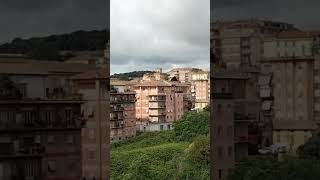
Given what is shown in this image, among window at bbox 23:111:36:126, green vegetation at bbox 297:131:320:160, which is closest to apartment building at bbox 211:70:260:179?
green vegetation at bbox 297:131:320:160

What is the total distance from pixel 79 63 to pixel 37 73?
251mm

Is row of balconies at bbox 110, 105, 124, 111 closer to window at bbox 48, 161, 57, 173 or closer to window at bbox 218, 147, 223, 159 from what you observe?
window at bbox 48, 161, 57, 173

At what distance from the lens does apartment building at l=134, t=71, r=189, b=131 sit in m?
3.97

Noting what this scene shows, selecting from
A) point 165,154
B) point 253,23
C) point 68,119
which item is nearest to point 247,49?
point 253,23

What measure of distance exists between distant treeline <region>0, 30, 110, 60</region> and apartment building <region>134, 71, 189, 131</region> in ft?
1.25

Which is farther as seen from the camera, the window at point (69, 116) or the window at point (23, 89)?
the window at point (69, 116)

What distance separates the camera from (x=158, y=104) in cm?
404

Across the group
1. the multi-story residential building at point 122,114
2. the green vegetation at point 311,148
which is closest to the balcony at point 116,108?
the multi-story residential building at point 122,114

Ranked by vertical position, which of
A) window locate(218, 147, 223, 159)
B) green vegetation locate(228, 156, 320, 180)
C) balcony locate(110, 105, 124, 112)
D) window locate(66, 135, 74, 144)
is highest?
balcony locate(110, 105, 124, 112)

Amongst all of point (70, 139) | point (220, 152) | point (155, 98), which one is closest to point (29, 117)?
point (70, 139)

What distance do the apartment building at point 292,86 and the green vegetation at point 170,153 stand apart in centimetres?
45

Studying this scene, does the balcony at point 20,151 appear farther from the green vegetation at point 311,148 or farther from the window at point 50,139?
the green vegetation at point 311,148

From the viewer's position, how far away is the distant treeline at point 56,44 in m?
3.64

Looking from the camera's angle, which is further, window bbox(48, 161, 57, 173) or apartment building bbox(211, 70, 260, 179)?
apartment building bbox(211, 70, 260, 179)
